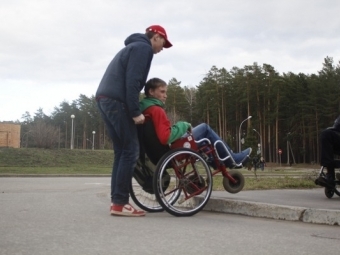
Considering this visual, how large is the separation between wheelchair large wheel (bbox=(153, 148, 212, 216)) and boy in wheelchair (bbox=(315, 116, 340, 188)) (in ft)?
7.04

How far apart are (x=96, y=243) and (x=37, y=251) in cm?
45

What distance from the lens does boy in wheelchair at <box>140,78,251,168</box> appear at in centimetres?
539

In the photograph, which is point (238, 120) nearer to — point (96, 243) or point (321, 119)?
point (321, 119)

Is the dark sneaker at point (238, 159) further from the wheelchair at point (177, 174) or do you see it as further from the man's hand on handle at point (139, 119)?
the man's hand on handle at point (139, 119)

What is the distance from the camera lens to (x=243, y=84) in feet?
268

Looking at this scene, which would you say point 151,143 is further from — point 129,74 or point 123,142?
point 129,74

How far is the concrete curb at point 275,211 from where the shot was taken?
4.79m

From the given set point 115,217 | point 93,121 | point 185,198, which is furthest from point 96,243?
point 93,121

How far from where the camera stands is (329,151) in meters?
6.92

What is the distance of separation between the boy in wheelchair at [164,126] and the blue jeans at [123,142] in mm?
266

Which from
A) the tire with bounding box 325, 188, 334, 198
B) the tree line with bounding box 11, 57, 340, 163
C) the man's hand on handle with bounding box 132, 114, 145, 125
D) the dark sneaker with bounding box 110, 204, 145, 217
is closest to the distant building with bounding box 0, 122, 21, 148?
the tree line with bounding box 11, 57, 340, 163

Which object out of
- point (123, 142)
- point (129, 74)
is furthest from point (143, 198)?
point (129, 74)

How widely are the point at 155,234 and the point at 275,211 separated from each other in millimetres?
1780

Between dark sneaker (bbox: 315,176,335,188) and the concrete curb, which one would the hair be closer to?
the concrete curb
